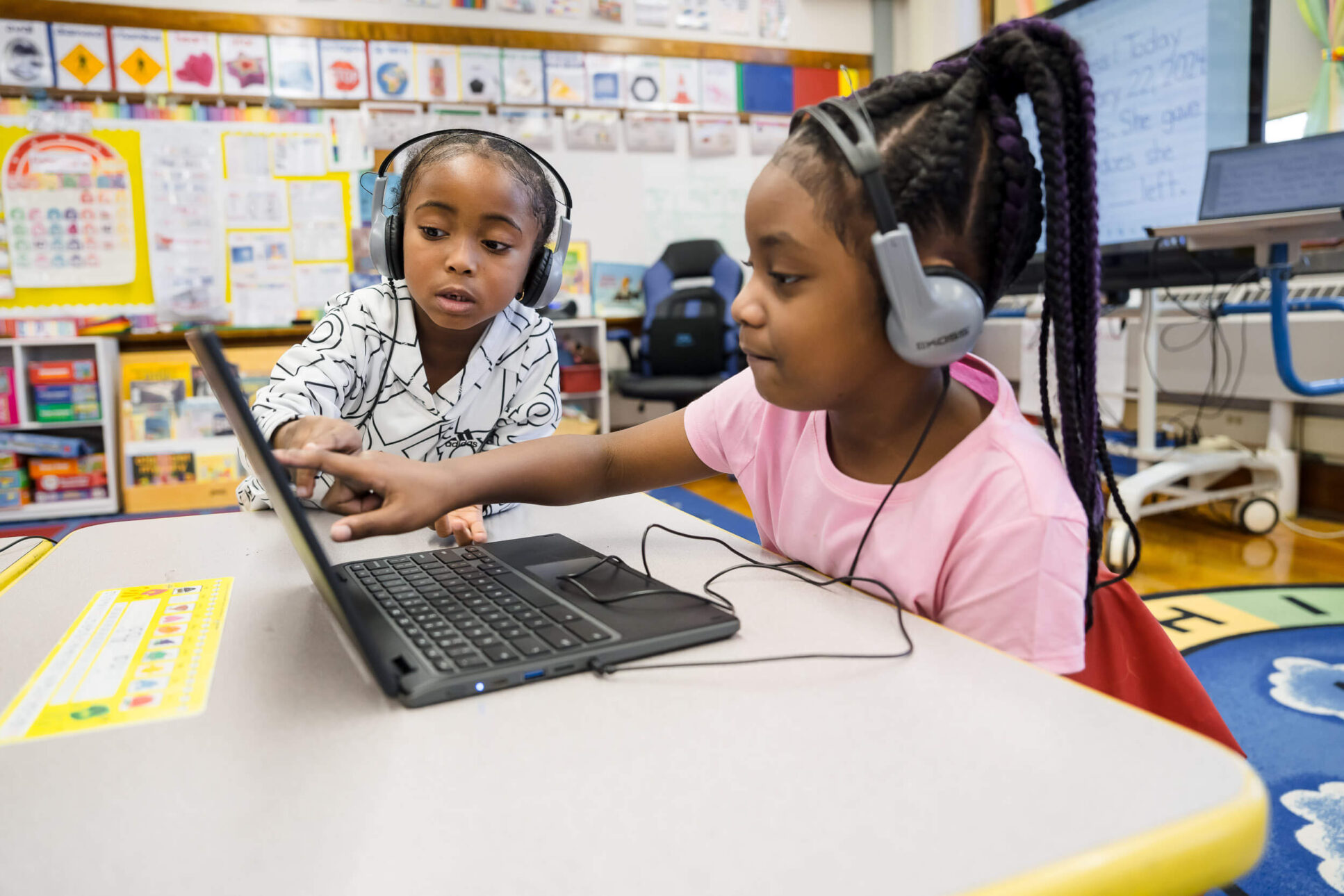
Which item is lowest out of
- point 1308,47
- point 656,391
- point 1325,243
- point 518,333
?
point 656,391

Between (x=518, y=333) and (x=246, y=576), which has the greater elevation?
(x=518, y=333)

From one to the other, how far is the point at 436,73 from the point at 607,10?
2.64 ft

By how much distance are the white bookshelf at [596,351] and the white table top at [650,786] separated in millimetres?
3085

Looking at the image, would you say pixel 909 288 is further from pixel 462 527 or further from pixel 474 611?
pixel 462 527

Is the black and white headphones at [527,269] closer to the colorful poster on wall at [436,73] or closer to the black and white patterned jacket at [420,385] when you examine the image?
the black and white patterned jacket at [420,385]

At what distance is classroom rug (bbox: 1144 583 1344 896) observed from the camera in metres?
0.95

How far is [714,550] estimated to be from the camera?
0.71 m

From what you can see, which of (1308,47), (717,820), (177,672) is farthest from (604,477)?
(1308,47)

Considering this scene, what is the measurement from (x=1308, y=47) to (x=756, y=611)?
289cm

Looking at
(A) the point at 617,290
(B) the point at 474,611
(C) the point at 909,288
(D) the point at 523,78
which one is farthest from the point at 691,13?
(B) the point at 474,611

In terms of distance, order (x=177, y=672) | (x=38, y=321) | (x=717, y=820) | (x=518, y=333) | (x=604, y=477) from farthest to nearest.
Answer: (x=38, y=321)
(x=518, y=333)
(x=604, y=477)
(x=177, y=672)
(x=717, y=820)

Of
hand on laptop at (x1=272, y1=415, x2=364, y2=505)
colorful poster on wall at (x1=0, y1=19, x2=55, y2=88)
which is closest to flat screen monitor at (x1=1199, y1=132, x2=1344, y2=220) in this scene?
hand on laptop at (x1=272, y1=415, x2=364, y2=505)

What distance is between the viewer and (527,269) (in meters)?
1.14

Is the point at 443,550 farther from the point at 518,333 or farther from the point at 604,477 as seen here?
the point at 518,333
